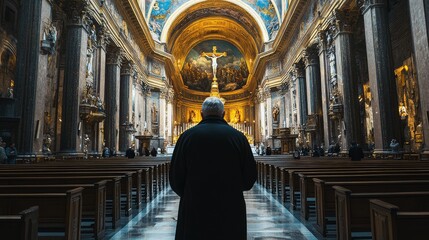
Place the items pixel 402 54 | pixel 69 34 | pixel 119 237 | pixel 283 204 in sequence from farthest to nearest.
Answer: pixel 402 54
pixel 69 34
pixel 283 204
pixel 119 237

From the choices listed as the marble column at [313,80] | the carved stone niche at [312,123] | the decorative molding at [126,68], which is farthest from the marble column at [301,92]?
the decorative molding at [126,68]

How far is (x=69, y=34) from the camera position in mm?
14023

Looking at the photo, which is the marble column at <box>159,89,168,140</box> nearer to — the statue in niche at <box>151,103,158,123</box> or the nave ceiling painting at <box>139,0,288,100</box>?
the statue in niche at <box>151,103,158,123</box>

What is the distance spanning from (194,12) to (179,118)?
540 inches

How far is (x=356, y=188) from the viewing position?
3.94m

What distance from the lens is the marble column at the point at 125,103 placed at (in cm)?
2183

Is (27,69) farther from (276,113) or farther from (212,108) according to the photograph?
(276,113)

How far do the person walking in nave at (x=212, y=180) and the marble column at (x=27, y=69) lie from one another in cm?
944

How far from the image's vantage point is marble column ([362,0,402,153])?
11.3 meters

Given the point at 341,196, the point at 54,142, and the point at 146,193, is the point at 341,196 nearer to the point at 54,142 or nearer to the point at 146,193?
the point at 146,193

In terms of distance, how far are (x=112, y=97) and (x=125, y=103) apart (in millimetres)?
2805

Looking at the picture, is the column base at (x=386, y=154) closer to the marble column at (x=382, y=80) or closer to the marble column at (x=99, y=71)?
the marble column at (x=382, y=80)

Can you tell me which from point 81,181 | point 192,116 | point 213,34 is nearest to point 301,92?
point 81,181

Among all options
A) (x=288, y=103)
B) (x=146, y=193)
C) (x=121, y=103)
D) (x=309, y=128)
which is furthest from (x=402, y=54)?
(x=121, y=103)
